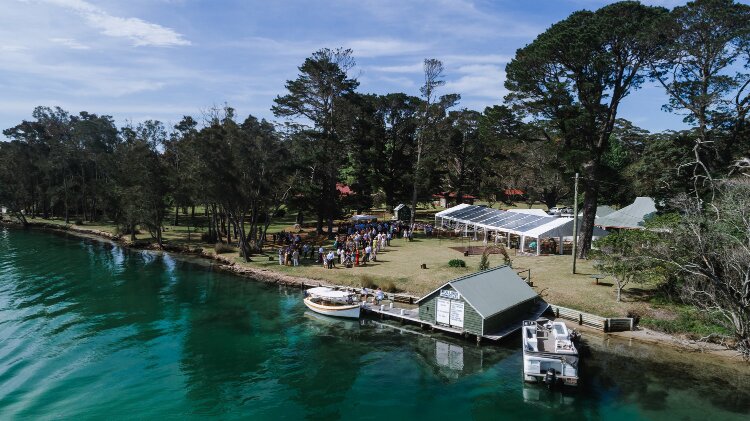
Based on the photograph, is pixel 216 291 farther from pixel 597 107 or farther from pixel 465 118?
pixel 465 118

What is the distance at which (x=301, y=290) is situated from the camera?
33656 millimetres

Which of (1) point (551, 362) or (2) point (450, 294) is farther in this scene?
(2) point (450, 294)

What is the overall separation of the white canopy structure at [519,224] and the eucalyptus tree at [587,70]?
3.26 metres

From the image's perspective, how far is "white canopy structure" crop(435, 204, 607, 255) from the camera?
38.5m

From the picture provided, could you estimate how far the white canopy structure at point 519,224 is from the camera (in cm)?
3847

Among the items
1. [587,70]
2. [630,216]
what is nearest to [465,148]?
[630,216]

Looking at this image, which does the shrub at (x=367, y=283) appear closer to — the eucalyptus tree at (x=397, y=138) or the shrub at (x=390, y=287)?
the shrub at (x=390, y=287)

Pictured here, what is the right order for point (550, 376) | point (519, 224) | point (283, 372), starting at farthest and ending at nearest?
point (519, 224), point (283, 372), point (550, 376)

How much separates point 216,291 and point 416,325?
1659 centimetres

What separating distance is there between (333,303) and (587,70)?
24.7m

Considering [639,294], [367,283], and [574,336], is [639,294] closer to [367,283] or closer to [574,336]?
[574,336]

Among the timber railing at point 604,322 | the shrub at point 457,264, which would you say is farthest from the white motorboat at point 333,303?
the timber railing at point 604,322

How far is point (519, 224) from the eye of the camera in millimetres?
41250

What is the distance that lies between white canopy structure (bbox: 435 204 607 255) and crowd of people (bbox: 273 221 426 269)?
6637 millimetres
